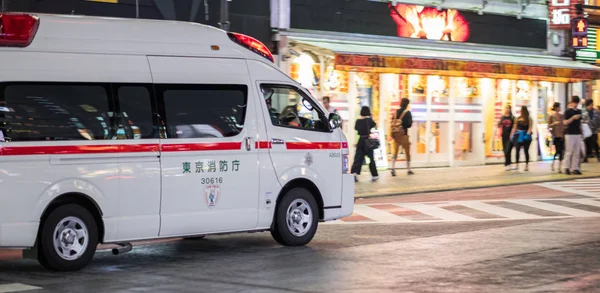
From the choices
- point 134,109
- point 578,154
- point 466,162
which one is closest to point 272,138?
point 134,109

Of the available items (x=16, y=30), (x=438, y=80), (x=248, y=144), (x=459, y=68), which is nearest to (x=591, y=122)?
(x=438, y=80)

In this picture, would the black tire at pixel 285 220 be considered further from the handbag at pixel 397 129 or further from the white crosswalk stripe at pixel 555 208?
the handbag at pixel 397 129

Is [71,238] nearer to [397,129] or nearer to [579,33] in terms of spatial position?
[397,129]

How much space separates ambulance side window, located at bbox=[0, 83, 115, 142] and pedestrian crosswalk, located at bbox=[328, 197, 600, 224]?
565cm

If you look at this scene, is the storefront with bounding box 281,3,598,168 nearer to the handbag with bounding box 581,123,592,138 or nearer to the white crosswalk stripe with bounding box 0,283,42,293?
the handbag with bounding box 581,123,592,138

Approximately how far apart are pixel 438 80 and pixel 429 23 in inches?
61.2

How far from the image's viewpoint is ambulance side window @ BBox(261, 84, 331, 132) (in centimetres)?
1257

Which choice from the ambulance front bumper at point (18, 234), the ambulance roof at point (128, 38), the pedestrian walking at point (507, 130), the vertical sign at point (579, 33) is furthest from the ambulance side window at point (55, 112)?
the vertical sign at point (579, 33)

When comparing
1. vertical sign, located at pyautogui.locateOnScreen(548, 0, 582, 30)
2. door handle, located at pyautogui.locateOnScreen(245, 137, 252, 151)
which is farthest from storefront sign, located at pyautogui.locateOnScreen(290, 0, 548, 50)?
door handle, located at pyautogui.locateOnScreen(245, 137, 252, 151)

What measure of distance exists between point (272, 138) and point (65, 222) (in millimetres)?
2790

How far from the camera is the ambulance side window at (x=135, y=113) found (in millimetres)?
11109

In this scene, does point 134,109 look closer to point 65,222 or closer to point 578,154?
point 65,222

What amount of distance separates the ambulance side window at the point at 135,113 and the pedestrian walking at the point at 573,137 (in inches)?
597

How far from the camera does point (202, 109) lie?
1184 cm
